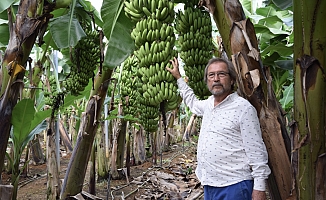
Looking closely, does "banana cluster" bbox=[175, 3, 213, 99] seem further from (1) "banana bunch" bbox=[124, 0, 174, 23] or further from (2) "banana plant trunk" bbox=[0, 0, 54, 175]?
(2) "banana plant trunk" bbox=[0, 0, 54, 175]

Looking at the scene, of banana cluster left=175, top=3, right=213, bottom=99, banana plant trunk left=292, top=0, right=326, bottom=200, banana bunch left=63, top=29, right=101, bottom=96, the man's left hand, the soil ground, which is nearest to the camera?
banana plant trunk left=292, top=0, right=326, bottom=200

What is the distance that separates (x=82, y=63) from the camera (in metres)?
1.79

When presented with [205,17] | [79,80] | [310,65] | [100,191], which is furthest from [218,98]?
[100,191]

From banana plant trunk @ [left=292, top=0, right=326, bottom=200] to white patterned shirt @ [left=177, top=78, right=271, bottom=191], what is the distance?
0.21 m

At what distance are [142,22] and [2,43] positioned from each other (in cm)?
129

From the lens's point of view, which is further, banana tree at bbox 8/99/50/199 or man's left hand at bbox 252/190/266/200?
banana tree at bbox 8/99/50/199

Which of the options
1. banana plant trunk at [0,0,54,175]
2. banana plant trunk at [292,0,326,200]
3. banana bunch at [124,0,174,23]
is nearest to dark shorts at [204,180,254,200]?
banana plant trunk at [292,0,326,200]

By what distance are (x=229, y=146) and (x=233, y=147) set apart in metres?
0.02

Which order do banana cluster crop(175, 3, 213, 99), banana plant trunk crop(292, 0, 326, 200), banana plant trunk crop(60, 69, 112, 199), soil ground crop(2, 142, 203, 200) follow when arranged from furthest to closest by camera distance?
soil ground crop(2, 142, 203, 200) < banana plant trunk crop(60, 69, 112, 199) < banana cluster crop(175, 3, 213, 99) < banana plant trunk crop(292, 0, 326, 200)

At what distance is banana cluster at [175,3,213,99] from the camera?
1315 mm

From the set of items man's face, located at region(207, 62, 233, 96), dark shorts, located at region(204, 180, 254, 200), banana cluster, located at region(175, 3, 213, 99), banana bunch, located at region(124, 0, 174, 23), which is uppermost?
banana bunch, located at region(124, 0, 174, 23)

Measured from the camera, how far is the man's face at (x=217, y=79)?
1.34 m

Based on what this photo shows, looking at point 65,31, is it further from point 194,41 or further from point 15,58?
point 194,41

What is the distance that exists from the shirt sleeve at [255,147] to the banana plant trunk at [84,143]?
1.06 metres
